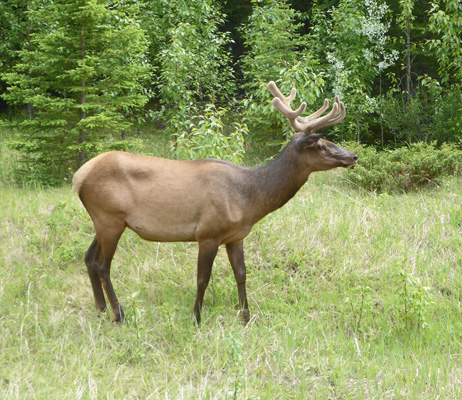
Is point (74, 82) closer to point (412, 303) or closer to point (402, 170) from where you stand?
point (402, 170)

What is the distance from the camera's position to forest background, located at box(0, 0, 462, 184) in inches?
329

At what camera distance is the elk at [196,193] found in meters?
4.65

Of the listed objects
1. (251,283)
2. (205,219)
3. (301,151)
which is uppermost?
(301,151)

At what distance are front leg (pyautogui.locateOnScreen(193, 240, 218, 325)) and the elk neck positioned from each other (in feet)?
1.63

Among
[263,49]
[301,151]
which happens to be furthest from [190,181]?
[263,49]

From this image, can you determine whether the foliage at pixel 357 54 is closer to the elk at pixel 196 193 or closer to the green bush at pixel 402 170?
the green bush at pixel 402 170

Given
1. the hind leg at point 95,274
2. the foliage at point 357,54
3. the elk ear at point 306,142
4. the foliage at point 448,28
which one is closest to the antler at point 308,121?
the elk ear at point 306,142

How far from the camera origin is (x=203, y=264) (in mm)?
4688

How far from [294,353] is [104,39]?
620 cm

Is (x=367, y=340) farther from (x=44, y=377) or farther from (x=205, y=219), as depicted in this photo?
(x=44, y=377)

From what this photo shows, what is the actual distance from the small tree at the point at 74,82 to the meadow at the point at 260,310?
1.14m

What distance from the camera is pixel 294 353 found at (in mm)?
4375

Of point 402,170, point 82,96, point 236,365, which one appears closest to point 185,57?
point 82,96

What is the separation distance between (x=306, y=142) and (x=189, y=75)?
7.10m
